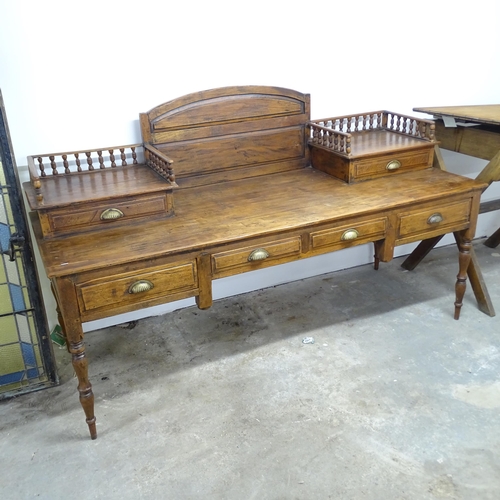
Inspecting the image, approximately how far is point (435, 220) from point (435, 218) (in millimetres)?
10

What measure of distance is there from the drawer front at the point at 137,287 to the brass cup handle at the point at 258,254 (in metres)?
0.25

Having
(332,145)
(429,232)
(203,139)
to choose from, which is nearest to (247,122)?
(203,139)

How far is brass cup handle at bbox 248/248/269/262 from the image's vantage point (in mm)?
2227

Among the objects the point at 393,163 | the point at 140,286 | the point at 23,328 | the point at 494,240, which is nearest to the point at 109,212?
the point at 140,286

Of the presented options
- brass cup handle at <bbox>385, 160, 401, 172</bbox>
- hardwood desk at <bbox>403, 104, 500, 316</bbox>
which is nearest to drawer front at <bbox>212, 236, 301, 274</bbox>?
brass cup handle at <bbox>385, 160, 401, 172</bbox>

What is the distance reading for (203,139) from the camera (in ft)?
8.87

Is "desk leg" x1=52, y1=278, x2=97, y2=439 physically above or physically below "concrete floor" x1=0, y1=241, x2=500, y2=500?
above

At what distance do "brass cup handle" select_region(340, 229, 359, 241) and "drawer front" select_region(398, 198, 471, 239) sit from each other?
25 centimetres

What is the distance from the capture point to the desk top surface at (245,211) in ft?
6.71

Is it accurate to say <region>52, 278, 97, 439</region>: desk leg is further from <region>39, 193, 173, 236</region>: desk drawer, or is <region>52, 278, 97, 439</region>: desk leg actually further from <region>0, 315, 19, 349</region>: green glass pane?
<region>0, 315, 19, 349</region>: green glass pane

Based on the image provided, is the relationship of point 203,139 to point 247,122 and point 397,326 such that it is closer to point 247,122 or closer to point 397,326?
point 247,122

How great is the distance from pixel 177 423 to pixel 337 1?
2.32 metres

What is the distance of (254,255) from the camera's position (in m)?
2.23

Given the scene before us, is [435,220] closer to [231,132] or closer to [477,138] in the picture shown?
[477,138]
